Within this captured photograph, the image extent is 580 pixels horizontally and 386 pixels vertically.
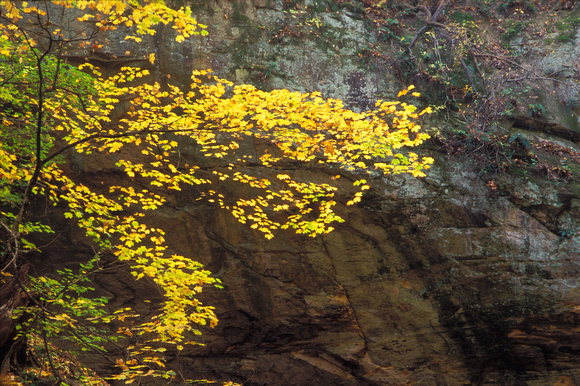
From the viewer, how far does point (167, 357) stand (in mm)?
9039

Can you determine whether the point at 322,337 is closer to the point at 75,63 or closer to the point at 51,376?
the point at 51,376

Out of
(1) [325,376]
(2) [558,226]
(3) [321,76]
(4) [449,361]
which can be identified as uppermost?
(3) [321,76]

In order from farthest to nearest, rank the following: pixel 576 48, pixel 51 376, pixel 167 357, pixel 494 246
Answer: pixel 576 48
pixel 167 357
pixel 494 246
pixel 51 376

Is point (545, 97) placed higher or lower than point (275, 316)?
higher

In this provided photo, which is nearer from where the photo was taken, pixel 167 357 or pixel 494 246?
pixel 494 246

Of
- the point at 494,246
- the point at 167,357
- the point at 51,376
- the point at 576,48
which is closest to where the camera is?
the point at 51,376

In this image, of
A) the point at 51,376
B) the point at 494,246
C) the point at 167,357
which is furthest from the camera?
the point at 167,357

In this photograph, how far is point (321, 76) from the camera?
935cm

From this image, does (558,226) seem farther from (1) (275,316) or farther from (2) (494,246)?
(1) (275,316)

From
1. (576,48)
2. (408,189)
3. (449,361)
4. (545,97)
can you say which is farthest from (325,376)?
(576,48)

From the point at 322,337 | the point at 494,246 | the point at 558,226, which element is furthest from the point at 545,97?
the point at 322,337

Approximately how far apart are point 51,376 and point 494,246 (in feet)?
27.5

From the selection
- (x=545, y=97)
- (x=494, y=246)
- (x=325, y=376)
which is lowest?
(x=325, y=376)

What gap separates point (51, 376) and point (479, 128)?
30.6ft
